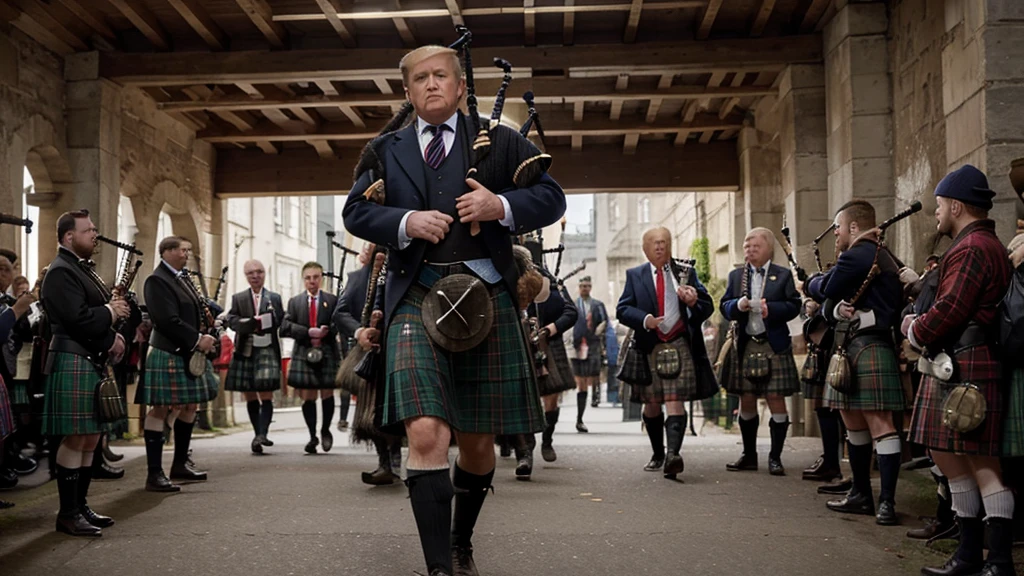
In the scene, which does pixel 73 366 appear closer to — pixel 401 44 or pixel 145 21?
pixel 145 21

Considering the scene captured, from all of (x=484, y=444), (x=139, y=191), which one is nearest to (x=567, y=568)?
(x=484, y=444)

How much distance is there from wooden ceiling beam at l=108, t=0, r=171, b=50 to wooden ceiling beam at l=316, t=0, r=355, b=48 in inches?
66.0

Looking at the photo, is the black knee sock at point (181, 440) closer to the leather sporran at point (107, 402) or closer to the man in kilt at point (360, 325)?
the man in kilt at point (360, 325)

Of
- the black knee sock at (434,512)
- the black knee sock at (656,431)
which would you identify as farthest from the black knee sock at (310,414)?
the black knee sock at (434,512)

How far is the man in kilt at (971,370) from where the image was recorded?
387 cm

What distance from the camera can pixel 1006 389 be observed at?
3.92 m

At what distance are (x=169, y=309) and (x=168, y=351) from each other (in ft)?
0.92

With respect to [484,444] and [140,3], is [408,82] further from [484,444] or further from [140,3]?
[140,3]

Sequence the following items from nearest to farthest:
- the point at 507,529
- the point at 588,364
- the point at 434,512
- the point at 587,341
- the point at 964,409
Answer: the point at 434,512
the point at 964,409
the point at 507,529
the point at 587,341
the point at 588,364

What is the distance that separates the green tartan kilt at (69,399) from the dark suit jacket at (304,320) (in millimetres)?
4919

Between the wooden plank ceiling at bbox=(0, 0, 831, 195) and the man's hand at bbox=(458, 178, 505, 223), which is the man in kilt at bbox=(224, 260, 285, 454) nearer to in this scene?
the wooden plank ceiling at bbox=(0, 0, 831, 195)

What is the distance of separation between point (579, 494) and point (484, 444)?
9.28 feet

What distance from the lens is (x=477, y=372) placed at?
12.0 feet

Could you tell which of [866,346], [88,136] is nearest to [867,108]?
A: [866,346]
